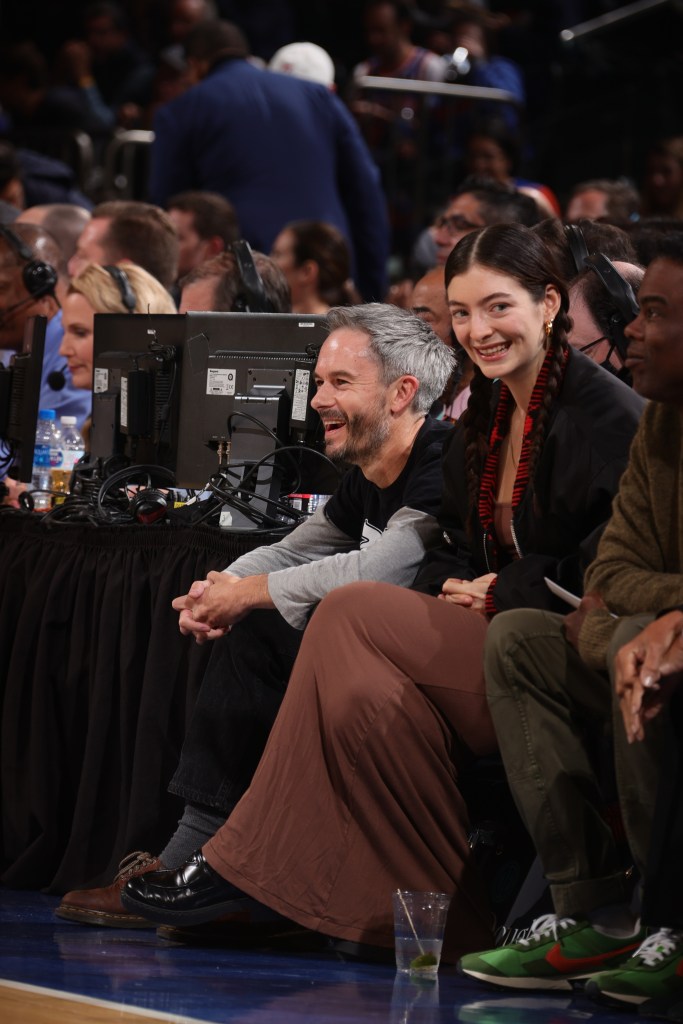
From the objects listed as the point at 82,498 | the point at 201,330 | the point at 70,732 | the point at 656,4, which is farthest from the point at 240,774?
the point at 656,4

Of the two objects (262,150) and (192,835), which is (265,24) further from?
(192,835)

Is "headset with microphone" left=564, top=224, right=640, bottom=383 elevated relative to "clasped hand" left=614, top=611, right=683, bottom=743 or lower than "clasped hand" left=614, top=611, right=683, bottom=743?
elevated

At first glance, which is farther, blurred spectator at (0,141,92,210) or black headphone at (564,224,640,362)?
blurred spectator at (0,141,92,210)

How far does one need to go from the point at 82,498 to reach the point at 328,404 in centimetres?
80

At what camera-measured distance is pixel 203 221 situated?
629 cm

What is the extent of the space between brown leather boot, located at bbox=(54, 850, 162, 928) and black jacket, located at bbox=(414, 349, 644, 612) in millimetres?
1000

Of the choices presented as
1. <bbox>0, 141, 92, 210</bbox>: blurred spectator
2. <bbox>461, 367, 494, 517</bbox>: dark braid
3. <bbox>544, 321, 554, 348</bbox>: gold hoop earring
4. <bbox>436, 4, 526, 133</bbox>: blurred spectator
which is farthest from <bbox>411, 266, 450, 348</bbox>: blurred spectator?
<bbox>0, 141, 92, 210</bbox>: blurred spectator

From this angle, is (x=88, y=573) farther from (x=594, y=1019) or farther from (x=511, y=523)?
(x=594, y=1019)

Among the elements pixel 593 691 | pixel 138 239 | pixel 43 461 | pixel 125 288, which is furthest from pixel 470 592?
pixel 138 239

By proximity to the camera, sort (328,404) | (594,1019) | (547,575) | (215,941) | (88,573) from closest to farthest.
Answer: (594,1019) < (547,575) < (215,941) < (328,404) < (88,573)

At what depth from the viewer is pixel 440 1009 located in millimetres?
2430

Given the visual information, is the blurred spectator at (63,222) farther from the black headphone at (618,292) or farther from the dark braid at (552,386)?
the dark braid at (552,386)

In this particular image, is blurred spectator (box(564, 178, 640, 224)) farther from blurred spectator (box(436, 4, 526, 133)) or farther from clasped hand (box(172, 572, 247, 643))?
clasped hand (box(172, 572, 247, 643))

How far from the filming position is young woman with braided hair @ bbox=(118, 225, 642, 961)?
2807 millimetres
